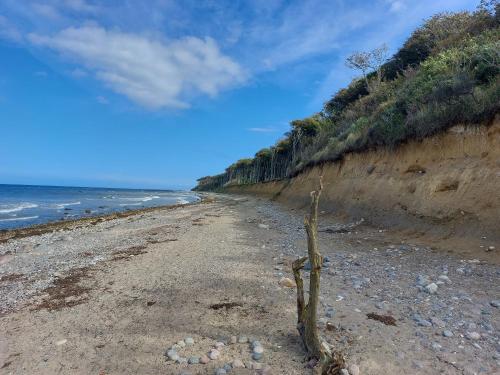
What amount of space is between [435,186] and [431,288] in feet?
21.1

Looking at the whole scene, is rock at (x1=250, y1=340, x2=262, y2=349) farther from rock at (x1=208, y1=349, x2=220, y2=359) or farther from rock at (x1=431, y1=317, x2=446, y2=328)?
rock at (x1=431, y1=317, x2=446, y2=328)

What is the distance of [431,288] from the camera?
657 cm

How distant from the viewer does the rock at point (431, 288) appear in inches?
256

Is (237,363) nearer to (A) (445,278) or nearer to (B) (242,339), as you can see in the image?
(B) (242,339)

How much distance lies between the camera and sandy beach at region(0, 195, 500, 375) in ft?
15.1

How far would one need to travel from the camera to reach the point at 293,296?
6.82 meters

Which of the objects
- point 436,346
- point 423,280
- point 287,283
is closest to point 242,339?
point 287,283

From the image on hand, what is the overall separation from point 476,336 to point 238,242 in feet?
29.6

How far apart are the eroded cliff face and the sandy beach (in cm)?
132

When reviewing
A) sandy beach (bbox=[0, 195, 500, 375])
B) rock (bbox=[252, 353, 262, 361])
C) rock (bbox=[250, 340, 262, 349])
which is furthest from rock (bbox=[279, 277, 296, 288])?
rock (bbox=[252, 353, 262, 361])

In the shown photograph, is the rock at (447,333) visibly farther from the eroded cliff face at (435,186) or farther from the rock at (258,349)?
the eroded cliff face at (435,186)

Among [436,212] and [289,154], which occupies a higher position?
[289,154]

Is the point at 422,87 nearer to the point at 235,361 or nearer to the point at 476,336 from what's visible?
the point at 476,336

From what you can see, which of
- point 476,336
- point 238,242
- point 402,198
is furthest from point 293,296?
point 402,198
